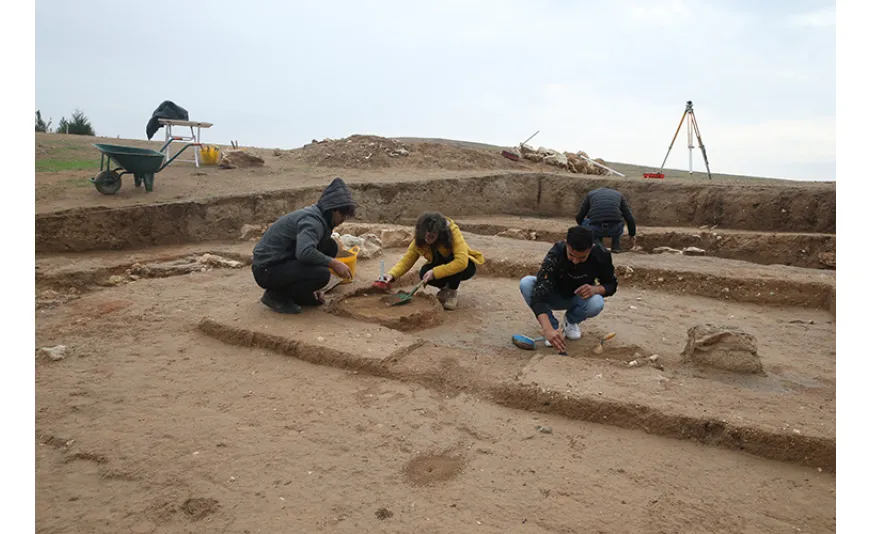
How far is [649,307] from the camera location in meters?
5.45

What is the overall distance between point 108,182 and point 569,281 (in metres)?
7.31

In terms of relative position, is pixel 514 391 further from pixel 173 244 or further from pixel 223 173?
pixel 223 173

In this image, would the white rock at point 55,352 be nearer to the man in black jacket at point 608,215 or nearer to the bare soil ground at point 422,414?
the bare soil ground at point 422,414

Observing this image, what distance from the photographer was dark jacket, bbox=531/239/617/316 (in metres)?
3.93

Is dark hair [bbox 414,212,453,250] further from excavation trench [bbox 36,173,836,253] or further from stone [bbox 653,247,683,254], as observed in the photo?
stone [bbox 653,247,683,254]

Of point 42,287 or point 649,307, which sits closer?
point 649,307

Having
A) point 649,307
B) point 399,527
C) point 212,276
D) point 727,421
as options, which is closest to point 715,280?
point 649,307

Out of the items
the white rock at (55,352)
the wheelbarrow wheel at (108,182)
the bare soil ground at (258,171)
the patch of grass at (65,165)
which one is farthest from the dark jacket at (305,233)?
the patch of grass at (65,165)

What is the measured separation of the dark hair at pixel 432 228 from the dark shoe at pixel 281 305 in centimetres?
114

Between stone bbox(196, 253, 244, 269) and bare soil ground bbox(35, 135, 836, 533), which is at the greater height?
stone bbox(196, 253, 244, 269)

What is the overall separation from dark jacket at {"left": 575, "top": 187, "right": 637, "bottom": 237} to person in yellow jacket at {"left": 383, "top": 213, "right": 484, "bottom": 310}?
2.67m

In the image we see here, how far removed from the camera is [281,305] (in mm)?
4559

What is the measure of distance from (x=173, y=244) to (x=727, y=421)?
7.51 metres

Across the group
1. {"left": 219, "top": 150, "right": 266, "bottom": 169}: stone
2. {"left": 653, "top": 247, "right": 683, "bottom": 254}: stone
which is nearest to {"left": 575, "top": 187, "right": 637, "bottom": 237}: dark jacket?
{"left": 653, "top": 247, "right": 683, "bottom": 254}: stone
